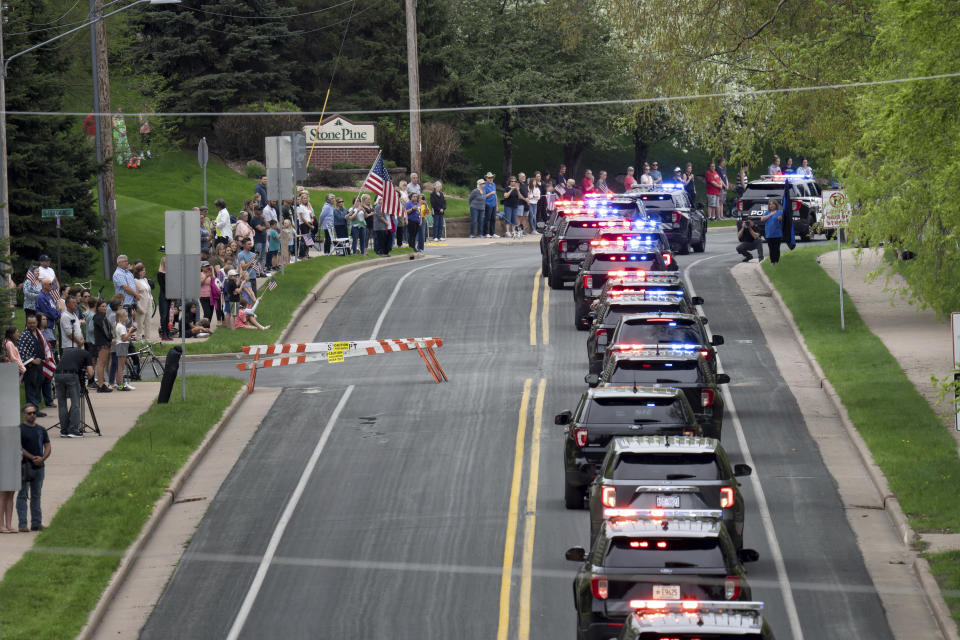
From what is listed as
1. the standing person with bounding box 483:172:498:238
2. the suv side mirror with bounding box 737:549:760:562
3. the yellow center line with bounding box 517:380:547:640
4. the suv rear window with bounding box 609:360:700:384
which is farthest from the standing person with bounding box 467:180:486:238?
the suv side mirror with bounding box 737:549:760:562

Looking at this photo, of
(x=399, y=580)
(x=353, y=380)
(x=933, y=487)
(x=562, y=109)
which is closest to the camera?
(x=399, y=580)

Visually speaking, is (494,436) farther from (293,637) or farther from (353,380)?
(293,637)

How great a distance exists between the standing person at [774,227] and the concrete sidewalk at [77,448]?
1703 cm

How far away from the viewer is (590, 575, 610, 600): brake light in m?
13.0

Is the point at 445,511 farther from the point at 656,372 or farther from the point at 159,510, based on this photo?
the point at 159,510

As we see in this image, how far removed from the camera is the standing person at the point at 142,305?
31.0m

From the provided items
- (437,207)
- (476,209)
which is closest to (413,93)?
(437,207)

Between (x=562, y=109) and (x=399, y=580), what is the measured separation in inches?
2025

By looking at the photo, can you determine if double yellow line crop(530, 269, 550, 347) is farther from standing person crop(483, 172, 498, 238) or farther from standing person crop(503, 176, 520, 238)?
standing person crop(503, 176, 520, 238)

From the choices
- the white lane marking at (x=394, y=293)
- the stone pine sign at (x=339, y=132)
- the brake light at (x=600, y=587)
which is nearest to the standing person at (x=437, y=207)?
the white lane marking at (x=394, y=293)

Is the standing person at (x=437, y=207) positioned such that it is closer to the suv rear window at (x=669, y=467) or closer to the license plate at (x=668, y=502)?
the suv rear window at (x=669, y=467)

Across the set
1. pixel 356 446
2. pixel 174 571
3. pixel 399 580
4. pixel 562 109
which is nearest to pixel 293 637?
pixel 399 580

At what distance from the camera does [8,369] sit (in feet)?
52.0

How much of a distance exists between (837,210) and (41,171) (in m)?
18.2
